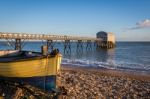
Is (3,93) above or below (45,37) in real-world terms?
below

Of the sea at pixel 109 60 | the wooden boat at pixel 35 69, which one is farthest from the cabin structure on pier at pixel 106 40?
the wooden boat at pixel 35 69

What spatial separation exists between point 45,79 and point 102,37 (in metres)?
57.6

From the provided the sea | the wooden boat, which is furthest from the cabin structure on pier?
the wooden boat

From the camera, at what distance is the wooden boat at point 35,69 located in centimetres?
1191

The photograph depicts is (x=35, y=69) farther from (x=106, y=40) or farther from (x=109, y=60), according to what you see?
(x=106, y=40)

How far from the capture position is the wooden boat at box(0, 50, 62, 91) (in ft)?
39.1

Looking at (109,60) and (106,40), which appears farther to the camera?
(106,40)

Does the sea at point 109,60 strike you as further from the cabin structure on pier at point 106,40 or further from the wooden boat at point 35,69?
the wooden boat at point 35,69

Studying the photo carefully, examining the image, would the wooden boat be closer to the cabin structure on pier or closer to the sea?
the sea

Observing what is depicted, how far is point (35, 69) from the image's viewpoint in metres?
12.1

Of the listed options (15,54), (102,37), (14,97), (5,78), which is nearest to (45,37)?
(15,54)

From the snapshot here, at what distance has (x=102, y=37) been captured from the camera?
6888cm

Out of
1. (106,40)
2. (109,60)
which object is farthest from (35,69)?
(106,40)

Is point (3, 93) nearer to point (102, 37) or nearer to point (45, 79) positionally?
point (45, 79)
